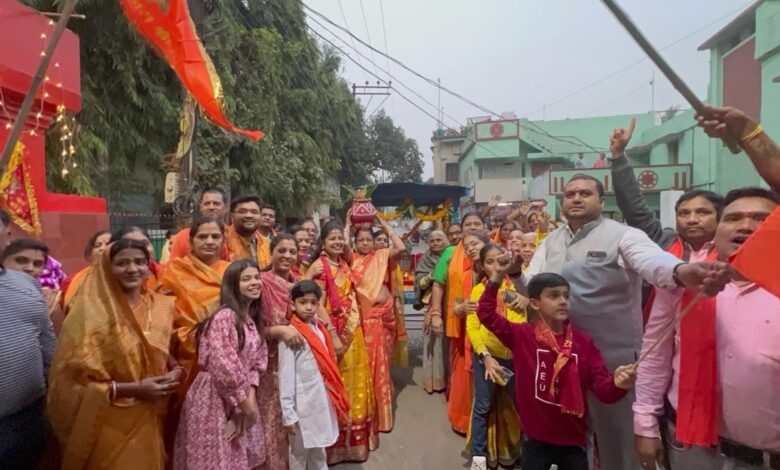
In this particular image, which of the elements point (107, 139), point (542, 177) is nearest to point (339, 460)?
point (107, 139)

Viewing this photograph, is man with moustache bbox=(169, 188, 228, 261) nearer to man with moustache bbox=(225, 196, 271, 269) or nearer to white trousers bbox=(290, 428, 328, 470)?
man with moustache bbox=(225, 196, 271, 269)

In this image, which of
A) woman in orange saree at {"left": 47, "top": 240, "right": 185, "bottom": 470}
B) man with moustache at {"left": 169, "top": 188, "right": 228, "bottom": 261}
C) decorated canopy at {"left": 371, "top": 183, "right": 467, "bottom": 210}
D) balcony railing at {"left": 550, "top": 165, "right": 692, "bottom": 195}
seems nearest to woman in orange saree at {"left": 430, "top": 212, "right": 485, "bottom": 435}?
man with moustache at {"left": 169, "top": 188, "right": 228, "bottom": 261}

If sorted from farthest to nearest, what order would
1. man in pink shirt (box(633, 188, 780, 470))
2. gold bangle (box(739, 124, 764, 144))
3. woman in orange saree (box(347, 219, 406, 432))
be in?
woman in orange saree (box(347, 219, 406, 432)) → man in pink shirt (box(633, 188, 780, 470)) → gold bangle (box(739, 124, 764, 144))

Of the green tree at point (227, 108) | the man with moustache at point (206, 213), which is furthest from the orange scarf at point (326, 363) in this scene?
the green tree at point (227, 108)

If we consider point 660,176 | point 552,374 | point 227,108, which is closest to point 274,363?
point 552,374

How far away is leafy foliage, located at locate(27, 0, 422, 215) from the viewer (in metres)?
6.84

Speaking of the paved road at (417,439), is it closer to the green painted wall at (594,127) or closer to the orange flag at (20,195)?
the orange flag at (20,195)

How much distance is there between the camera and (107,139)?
708cm

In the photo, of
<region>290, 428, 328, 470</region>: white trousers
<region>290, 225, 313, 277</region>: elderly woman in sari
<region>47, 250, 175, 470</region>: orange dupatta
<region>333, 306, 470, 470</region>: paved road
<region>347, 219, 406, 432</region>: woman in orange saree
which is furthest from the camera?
<region>290, 225, 313, 277</region>: elderly woman in sari

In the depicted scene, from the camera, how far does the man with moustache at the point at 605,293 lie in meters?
2.40

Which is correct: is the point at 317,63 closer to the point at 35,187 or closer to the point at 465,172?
the point at 35,187

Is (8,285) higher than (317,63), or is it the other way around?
(317,63)

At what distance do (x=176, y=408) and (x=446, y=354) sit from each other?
306cm

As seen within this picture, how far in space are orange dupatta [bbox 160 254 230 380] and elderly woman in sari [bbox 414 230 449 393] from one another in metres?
2.53
